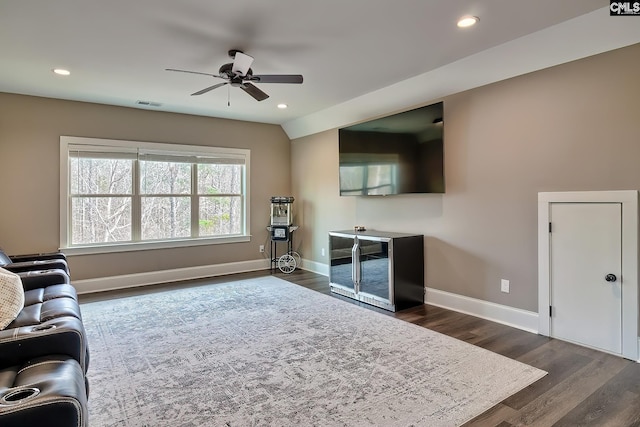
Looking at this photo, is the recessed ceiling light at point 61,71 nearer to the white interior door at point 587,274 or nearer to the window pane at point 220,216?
the window pane at point 220,216

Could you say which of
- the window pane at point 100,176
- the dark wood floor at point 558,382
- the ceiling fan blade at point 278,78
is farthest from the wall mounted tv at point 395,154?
the window pane at point 100,176

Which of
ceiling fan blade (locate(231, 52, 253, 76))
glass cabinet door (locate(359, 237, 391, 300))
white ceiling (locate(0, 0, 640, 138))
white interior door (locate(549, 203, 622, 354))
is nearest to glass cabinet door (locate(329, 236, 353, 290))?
glass cabinet door (locate(359, 237, 391, 300))

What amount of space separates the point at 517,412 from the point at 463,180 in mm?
2551

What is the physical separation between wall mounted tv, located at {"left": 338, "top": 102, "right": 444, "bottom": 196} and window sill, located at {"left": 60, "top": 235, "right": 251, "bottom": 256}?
7.49 ft

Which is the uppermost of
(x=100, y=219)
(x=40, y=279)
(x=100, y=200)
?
(x=100, y=200)

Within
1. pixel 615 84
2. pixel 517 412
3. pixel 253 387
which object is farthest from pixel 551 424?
pixel 615 84

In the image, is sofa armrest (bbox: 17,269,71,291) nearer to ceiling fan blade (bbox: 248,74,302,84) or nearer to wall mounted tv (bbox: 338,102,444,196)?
ceiling fan blade (bbox: 248,74,302,84)

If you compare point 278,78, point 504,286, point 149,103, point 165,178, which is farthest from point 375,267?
point 149,103

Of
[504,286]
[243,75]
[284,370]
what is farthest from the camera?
[504,286]

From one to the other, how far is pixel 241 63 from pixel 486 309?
3520 millimetres

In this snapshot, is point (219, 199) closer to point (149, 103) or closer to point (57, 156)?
point (149, 103)

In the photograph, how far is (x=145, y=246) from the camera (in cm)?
575

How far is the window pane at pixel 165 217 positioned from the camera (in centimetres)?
584

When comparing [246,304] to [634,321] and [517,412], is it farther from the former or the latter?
[634,321]
